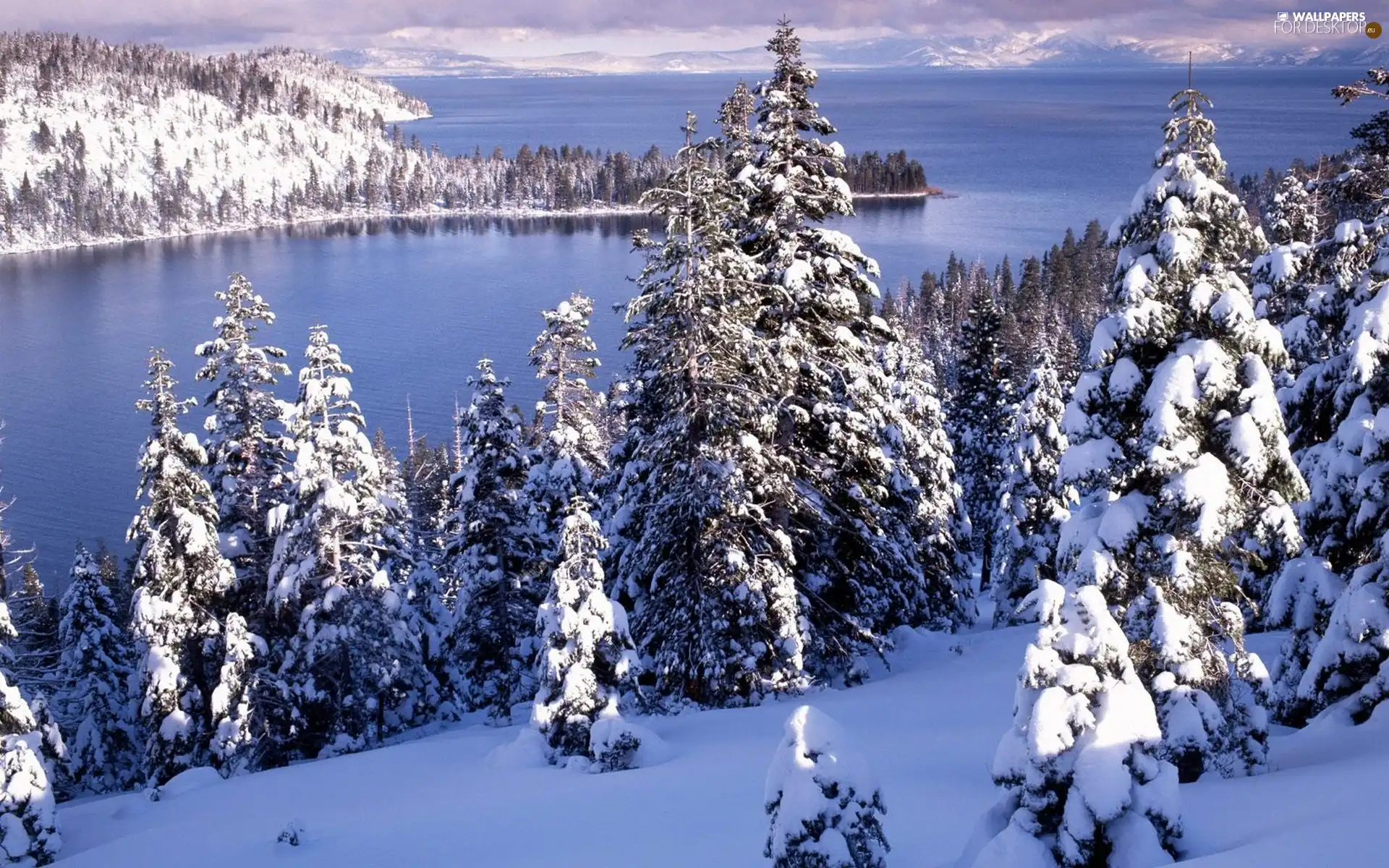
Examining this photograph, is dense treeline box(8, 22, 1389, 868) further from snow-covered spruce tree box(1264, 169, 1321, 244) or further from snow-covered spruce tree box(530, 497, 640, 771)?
snow-covered spruce tree box(1264, 169, 1321, 244)

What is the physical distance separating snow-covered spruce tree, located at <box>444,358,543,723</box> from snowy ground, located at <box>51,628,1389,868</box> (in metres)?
6.84

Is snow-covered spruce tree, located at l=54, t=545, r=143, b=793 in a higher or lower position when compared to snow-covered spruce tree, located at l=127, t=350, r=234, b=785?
lower

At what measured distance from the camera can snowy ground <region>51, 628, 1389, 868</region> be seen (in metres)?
8.89

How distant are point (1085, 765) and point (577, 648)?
9.40 metres

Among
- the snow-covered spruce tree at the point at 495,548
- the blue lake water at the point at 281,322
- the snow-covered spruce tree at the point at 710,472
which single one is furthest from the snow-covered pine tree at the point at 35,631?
the snow-covered spruce tree at the point at 710,472

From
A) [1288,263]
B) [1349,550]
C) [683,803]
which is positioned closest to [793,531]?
[683,803]

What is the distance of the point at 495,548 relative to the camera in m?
26.1

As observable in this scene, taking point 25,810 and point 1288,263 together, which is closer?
point 25,810

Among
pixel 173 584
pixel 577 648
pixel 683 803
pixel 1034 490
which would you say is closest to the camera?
pixel 683 803

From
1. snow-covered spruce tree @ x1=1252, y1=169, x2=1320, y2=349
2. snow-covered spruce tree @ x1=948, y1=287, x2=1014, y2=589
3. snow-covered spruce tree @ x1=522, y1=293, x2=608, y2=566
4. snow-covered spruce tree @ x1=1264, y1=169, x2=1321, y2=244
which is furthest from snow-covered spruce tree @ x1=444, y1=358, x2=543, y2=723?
snow-covered spruce tree @ x1=1264, y1=169, x2=1321, y2=244

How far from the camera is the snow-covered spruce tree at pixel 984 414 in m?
37.8

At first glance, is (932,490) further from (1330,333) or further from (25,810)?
(25,810)

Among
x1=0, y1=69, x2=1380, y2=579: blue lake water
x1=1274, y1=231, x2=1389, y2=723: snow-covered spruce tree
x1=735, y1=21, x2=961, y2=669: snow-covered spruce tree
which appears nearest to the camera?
x1=1274, y1=231, x2=1389, y2=723: snow-covered spruce tree

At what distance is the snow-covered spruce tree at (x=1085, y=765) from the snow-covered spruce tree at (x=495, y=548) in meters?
18.5
